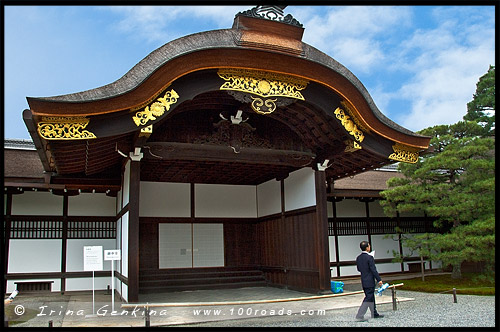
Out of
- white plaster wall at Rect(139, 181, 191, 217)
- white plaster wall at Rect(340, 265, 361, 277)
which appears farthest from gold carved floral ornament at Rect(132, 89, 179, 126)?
white plaster wall at Rect(340, 265, 361, 277)

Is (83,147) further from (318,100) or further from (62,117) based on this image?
(318,100)

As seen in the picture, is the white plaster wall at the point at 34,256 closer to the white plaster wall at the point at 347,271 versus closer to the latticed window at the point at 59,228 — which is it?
the latticed window at the point at 59,228

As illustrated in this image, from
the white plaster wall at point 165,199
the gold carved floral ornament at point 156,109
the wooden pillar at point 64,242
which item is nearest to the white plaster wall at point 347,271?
the white plaster wall at point 165,199

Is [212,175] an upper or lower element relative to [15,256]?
upper

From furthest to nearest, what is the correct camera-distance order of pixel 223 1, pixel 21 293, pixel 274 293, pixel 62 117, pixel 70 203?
pixel 70 203, pixel 21 293, pixel 274 293, pixel 62 117, pixel 223 1

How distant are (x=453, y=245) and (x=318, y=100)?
509 centimetres

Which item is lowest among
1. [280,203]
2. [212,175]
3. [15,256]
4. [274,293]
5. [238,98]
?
[274,293]

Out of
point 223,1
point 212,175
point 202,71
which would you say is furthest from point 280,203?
point 223,1

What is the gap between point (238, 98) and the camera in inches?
307

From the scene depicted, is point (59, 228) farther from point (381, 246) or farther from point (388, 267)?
point (388, 267)

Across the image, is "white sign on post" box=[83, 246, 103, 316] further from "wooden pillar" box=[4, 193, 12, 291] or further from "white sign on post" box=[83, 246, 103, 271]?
"wooden pillar" box=[4, 193, 12, 291]

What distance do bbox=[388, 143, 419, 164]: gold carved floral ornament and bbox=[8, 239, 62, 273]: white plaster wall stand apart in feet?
28.3

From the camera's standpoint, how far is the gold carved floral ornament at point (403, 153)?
9.53 m

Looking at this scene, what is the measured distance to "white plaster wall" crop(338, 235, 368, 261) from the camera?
1386cm
